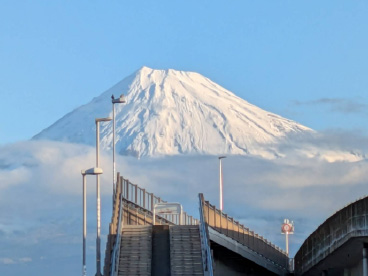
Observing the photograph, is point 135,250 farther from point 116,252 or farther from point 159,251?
point 116,252

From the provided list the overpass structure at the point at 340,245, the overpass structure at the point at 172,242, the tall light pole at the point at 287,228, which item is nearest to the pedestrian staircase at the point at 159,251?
the overpass structure at the point at 172,242

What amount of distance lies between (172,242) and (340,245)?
8.55 meters

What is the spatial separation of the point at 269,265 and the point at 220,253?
20.3ft

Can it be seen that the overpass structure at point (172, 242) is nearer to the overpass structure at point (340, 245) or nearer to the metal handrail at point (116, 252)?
the metal handrail at point (116, 252)

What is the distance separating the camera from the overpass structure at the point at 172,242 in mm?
55312

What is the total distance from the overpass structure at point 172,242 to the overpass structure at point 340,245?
159 inches

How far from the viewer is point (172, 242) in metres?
58.5

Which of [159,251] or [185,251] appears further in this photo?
[159,251]

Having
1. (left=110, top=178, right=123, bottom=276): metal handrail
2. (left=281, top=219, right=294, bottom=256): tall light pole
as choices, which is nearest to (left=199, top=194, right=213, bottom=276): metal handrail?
(left=110, top=178, right=123, bottom=276): metal handrail

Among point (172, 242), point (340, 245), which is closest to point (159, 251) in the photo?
point (172, 242)

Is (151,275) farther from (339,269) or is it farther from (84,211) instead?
(339,269)

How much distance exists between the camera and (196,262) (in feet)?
183

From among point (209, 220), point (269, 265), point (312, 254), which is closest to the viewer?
point (209, 220)

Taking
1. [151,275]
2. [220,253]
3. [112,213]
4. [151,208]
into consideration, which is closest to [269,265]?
[220,253]
